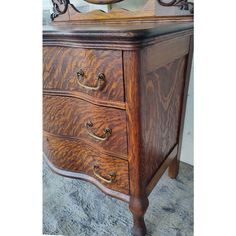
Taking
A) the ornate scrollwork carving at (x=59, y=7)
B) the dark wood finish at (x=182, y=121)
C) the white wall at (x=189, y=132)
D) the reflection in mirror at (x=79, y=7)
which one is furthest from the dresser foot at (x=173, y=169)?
the ornate scrollwork carving at (x=59, y=7)

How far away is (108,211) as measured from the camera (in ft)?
3.67

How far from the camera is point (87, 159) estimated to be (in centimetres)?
91

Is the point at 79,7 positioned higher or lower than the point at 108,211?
higher

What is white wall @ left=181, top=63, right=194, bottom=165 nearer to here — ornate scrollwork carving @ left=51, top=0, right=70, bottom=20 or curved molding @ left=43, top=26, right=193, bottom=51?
curved molding @ left=43, top=26, right=193, bottom=51

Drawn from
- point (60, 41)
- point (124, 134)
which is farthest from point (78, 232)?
point (60, 41)

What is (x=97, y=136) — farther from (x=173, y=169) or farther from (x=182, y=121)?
(x=173, y=169)

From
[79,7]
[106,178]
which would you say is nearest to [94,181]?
[106,178]

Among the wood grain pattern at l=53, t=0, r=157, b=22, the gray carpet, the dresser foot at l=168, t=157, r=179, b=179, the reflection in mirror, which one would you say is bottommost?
the gray carpet

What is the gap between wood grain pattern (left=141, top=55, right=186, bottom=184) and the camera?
2.47ft

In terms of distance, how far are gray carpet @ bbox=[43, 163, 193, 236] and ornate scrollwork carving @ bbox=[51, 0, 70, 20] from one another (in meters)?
0.94

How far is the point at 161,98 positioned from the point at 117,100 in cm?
22

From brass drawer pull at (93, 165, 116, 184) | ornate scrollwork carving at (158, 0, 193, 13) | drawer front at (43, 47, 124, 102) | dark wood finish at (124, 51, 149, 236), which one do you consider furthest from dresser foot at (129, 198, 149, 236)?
ornate scrollwork carving at (158, 0, 193, 13)
